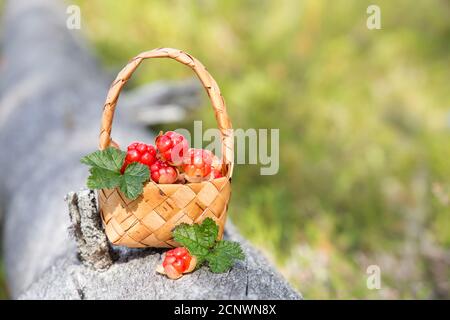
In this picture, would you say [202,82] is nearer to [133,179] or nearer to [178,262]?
[133,179]

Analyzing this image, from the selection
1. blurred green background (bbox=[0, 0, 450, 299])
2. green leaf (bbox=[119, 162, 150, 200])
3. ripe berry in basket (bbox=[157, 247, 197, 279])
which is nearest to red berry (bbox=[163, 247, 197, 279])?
ripe berry in basket (bbox=[157, 247, 197, 279])

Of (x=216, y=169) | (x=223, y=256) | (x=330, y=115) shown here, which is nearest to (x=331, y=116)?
(x=330, y=115)

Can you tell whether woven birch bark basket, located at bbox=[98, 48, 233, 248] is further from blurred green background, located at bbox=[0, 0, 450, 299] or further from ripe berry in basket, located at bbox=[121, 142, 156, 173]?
blurred green background, located at bbox=[0, 0, 450, 299]

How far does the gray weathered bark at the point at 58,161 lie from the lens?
1.15 meters

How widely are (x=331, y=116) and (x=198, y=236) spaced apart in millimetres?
2059

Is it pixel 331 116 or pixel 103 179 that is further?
pixel 331 116

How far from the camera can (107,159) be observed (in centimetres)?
113

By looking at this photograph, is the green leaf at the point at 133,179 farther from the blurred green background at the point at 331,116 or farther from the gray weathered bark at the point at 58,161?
the blurred green background at the point at 331,116

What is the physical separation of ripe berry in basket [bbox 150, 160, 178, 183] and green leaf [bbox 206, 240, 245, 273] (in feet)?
0.54

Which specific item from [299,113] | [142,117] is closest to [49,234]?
[142,117]

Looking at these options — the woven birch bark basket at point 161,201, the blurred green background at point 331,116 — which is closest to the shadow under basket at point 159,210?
the woven birch bark basket at point 161,201

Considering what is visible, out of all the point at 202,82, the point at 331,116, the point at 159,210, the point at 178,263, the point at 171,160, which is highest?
the point at 331,116

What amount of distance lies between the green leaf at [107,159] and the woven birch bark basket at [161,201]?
4 centimetres
